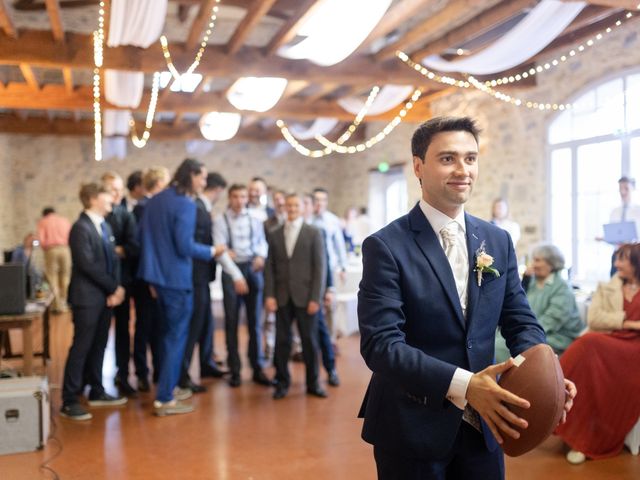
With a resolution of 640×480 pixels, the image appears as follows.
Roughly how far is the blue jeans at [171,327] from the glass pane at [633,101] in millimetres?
5019

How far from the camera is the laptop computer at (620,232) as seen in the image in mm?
5488

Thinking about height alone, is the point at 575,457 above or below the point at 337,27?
below

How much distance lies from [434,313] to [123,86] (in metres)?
6.73

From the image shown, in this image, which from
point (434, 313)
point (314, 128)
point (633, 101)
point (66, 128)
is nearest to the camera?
point (434, 313)

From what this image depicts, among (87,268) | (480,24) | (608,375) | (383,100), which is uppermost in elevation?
(480,24)

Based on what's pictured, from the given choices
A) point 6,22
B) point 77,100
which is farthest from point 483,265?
point 77,100

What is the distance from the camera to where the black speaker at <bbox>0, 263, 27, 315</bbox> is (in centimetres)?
460

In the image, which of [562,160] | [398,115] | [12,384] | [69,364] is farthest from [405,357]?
[398,115]

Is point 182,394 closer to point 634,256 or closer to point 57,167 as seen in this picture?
point 634,256

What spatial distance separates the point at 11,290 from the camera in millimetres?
4617

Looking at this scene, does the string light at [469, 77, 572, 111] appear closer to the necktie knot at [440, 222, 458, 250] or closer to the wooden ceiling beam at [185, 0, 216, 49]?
the wooden ceiling beam at [185, 0, 216, 49]

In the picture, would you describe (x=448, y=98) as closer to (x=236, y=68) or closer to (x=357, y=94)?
(x=357, y=94)

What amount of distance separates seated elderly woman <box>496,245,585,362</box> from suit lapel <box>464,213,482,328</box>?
284cm

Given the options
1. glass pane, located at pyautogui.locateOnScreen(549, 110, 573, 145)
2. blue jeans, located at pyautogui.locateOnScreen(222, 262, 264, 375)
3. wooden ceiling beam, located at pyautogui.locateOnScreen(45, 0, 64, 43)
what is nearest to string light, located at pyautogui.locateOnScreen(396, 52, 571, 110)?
glass pane, located at pyautogui.locateOnScreen(549, 110, 573, 145)
